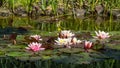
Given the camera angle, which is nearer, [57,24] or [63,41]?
[63,41]

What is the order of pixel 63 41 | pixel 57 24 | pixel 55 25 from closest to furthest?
pixel 63 41 < pixel 55 25 < pixel 57 24

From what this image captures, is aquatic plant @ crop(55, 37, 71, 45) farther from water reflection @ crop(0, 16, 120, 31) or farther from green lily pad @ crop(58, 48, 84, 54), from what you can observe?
water reflection @ crop(0, 16, 120, 31)

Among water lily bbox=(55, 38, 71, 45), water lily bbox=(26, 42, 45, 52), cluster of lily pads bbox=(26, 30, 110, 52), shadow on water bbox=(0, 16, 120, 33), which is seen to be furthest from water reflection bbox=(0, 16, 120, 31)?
water lily bbox=(26, 42, 45, 52)

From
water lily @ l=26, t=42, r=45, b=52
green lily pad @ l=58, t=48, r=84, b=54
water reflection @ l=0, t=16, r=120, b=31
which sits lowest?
water reflection @ l=0, t=16, r=120, b=31

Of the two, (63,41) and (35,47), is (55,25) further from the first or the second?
(35,47)

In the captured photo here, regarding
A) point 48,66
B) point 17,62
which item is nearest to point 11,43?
point 17,62

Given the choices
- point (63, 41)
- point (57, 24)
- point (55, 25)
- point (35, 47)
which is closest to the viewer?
point (35, 47)

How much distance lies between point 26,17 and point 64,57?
603cm

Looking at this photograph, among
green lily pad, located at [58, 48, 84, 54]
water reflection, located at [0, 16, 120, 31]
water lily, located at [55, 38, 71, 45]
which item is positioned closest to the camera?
green lily pad, located at [58, 48, 84, 54]

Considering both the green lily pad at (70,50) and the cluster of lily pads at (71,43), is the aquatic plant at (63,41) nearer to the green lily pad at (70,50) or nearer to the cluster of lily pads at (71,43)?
the cluster of lily pads at (71,43)

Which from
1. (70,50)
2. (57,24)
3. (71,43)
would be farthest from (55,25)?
(70,50)

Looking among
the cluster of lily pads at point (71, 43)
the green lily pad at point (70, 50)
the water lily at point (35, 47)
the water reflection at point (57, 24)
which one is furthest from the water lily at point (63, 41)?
the water reflection at point (57, 24)

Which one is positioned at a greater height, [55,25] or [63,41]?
[63,41]

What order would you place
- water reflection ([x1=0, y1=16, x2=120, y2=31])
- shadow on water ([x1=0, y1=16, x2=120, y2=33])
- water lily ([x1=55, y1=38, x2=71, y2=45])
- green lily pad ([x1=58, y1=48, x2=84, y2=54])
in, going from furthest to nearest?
water reflection ([x1=0, y1=16, x2=120, y2=31]) → shadow on water ([x1=0, y1=16, x2=120, y2=33]) → water lily ([x1=55, y1=38, x2=71, y2=45]) → green lily pad ([x1=58, y1=48, x2=84, y2=54])
